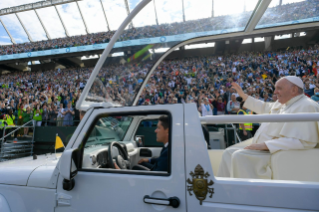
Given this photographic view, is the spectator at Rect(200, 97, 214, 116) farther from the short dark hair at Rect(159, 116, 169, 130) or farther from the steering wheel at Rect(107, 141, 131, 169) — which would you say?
the short dark hair at Rect(159, 116, 169, 130)

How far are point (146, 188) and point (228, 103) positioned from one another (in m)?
6.31

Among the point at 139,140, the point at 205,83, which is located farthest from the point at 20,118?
the point at 205,83

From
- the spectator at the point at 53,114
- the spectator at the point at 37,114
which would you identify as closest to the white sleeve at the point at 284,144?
the spectator at the point at 53,114

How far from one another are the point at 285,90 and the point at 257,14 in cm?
103

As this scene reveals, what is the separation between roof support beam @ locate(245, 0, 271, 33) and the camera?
2.26 metres

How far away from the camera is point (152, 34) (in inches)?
108

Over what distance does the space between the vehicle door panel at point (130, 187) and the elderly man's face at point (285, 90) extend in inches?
54.4

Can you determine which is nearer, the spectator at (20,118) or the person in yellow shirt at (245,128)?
the person in yellow shirt at (245,128)

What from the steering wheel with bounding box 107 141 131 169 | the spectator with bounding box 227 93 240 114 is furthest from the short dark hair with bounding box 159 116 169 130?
the spectator with bounding box 227 93 240 114

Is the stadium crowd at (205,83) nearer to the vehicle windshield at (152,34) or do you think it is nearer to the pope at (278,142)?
the vehicle windshield at (152,34)

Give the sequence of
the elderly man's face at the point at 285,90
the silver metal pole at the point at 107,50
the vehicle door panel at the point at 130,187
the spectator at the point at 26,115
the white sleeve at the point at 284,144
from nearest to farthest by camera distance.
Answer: the vehicle door panel at the point at 130,187
the white sleeve at the point at 284,144
the silver metal pole at the point at 107,50
the elderly man's face at the point at 285,90
the spectator at the point at 26,115

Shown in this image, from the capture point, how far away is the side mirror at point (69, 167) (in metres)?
1.44

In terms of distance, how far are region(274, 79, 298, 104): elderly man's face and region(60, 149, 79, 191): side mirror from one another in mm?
2184

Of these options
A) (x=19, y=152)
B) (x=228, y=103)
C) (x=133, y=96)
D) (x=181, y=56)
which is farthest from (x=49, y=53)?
(x=133, y=96)
